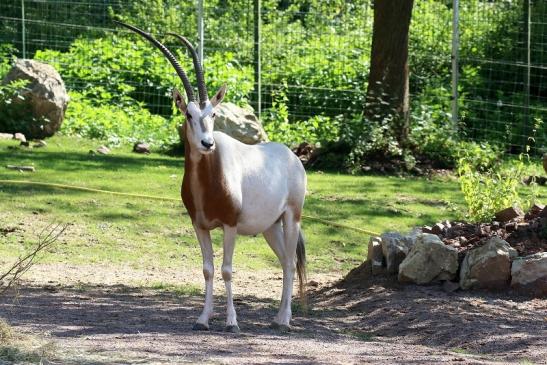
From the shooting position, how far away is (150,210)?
12.6 m

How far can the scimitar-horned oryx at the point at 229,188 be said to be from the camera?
26.6 feet

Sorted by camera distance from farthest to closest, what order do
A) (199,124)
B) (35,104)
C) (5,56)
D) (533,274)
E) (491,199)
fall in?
(5,56) < (35,104) < (491,199) < (533,274) < (199,124)

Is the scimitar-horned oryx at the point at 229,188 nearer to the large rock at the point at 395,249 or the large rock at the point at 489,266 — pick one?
the large rock at the point at 395,249

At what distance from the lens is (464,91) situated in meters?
18.2

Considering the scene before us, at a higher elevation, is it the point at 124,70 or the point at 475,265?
the point at 124,70

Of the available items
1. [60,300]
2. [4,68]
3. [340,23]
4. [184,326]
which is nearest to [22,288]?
[60,300]

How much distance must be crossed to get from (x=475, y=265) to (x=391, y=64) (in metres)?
7.05

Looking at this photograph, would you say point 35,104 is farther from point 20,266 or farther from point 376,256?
point 20,266

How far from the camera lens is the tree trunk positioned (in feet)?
52.1

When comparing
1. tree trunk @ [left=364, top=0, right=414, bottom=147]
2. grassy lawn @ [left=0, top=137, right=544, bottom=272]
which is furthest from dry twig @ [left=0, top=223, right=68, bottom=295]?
tree trunk @ [left=364, top=0, right=414, bottom=147]

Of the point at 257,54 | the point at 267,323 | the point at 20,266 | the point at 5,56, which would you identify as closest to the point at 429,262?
the point at 267,323

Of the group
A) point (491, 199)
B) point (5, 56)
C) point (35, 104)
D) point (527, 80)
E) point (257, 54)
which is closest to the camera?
point (491, 199)

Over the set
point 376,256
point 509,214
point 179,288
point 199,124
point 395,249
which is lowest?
point 179,288

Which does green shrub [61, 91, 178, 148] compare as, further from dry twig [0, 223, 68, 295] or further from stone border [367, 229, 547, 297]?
stone border [367, 229, 547, 297]
